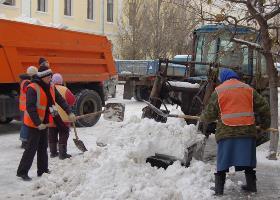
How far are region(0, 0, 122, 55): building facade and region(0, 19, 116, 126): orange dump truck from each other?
13.5m

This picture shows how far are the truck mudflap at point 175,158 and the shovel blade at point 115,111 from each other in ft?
6.38

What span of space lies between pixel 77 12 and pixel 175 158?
85.9 feet

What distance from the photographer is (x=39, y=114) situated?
24.2 ft

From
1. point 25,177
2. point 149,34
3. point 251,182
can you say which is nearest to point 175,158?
point 251,182

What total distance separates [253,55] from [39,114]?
542cm

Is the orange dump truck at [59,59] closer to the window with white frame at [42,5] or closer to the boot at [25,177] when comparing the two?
the boot at [25,177]

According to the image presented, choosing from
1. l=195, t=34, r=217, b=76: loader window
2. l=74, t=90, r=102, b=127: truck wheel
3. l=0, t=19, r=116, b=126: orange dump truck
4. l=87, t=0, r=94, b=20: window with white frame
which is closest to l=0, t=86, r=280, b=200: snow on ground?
l=0, t=19, r=116, b=126: orange dump truck

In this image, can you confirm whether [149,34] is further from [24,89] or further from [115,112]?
[24,89]

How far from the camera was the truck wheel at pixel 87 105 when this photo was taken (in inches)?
491

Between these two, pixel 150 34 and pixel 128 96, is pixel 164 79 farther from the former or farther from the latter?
pixel 150 34

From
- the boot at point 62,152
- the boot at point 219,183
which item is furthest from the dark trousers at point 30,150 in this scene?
the boot at point 219,183

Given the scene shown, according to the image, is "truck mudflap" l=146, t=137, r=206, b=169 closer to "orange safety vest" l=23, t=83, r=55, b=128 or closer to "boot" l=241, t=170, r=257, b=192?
"boot" l=241, t=170, r=257, b=192

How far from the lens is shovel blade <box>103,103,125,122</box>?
30.9ft

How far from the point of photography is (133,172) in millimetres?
6527
